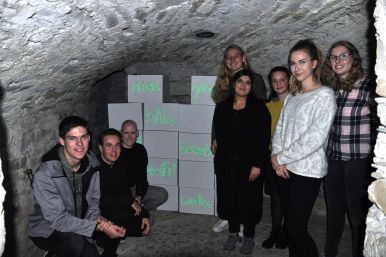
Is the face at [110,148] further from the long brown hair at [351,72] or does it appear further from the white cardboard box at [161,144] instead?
the long brown hair at [351,72]

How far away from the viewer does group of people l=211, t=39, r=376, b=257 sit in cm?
207

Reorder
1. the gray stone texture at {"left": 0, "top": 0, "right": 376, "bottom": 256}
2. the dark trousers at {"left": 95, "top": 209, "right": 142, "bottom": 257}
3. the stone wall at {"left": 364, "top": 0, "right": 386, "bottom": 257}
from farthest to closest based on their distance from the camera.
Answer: the dark trousers at {"left": 95, "top": 209, "right": 142, "bottom": 257} < the gray stone texture at {"left": 0, "top": 0, "right": 376, "bottom": 256} < the stone wall at {"left": 364, "top": 0, "right": 386, "bottom": 257}

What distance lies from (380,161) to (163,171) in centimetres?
242

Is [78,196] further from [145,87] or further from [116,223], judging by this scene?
[145,87]

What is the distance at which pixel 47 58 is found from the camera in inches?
77.3

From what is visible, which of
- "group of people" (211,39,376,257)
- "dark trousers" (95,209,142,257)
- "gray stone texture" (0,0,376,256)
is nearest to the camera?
"gray stone texture" (0,0,376,256)

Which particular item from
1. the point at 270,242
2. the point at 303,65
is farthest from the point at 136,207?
the point at 303,65

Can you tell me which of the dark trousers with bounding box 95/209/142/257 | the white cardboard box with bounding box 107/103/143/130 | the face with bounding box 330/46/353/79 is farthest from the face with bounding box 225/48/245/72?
the dark trousers with bounding box 95/209/142/257

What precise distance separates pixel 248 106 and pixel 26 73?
150 cm

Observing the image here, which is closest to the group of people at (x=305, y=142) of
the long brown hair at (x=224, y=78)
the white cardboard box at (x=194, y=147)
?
the long brown hair at (x=224, y=78)

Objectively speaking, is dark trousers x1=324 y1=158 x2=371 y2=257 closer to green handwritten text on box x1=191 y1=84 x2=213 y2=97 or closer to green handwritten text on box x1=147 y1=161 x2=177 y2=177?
green handwritten text on box x1=191 y1=84 x2=213 y2=97

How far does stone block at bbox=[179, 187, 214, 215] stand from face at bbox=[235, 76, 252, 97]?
1260mm

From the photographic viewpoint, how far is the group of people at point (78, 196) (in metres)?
2.09

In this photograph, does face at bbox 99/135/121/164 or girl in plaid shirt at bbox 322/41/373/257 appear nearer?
girl in plaid shirt at bbox 322/41/373/257
